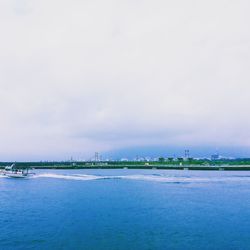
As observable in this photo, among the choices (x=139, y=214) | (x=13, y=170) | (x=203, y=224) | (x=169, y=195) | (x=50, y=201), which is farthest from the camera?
(x=13, y=170)

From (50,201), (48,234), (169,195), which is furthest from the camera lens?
(169,195)

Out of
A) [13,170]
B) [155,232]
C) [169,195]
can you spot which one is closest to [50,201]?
[169,195]

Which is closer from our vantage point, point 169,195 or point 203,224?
point 203,224

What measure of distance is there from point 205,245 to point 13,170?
7019 centimetres

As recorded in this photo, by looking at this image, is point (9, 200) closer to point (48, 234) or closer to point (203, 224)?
point (48, 234)

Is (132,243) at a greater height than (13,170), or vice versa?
(13,170)

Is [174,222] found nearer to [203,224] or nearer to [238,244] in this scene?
[203,224]

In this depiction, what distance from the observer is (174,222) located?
29719 mm

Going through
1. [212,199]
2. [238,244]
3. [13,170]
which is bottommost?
[238,244]

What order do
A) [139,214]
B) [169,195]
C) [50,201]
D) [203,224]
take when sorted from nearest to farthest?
[203,224] → [139,214] → [50,201] → [169,195]

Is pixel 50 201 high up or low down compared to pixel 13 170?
down

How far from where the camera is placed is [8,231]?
26188 mm

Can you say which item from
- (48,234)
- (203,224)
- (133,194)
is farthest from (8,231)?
(133,194)

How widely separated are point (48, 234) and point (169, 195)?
24.0m
